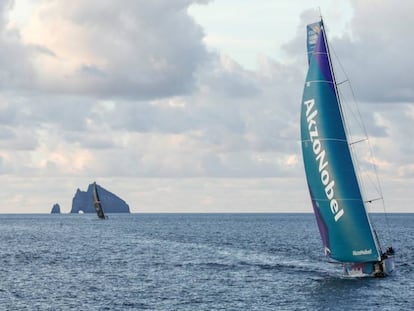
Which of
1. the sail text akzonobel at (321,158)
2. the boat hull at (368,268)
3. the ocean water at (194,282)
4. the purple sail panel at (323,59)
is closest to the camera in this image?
the ocean water at (194,282)

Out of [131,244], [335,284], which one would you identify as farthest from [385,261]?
[131,244]

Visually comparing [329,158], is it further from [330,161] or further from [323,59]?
[323,59]

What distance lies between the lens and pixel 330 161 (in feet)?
226

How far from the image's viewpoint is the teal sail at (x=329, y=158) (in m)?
68.6

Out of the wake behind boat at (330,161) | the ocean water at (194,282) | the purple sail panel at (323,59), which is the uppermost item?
the purple sail panel at (323,59)

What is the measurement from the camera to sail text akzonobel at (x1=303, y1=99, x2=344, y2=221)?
225ft

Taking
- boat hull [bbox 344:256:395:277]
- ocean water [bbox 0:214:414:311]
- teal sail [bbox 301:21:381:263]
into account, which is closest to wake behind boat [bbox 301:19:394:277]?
teal sail [bbox 301:21:381:263]

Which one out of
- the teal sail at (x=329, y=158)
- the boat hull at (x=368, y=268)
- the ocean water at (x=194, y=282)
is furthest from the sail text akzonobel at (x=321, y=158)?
the ocean water at (x=194, y=282)

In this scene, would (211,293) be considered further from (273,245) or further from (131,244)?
(131,244)

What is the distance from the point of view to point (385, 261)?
7325cm

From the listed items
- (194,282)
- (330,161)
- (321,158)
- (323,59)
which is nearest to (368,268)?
(330,161)

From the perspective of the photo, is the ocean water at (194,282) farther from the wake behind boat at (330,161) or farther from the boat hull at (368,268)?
the wake behind boat at (330,161)

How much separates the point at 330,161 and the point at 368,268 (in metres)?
10.8

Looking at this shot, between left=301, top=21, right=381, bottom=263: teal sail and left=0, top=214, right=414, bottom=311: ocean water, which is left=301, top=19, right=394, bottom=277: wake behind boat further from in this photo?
left=0, top=214, right=414, bottom=311: ocean water
